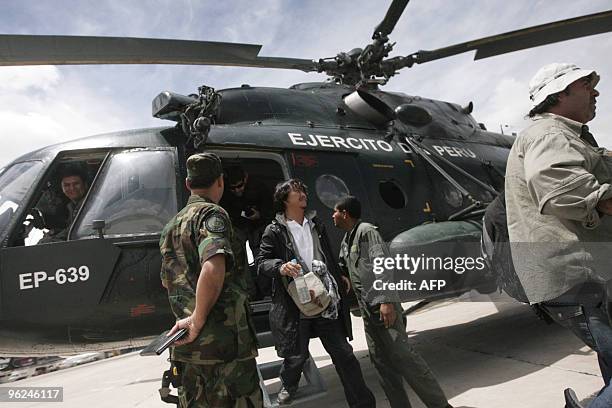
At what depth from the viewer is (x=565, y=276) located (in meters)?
1.80

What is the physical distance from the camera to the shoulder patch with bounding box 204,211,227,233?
213 centimetres

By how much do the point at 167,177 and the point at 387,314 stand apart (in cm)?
202

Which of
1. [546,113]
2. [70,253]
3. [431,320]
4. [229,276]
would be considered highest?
[70,253]

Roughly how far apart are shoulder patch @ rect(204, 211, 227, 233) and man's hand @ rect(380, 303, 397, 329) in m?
1.37

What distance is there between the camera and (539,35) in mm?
5469

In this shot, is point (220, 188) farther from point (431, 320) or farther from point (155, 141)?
point (431, 320)

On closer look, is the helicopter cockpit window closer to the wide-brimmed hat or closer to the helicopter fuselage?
the helicopter fuselage

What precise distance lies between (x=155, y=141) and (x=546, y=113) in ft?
9.79

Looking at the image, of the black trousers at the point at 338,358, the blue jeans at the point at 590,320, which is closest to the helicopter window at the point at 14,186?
the black trousers at the point at 338,358

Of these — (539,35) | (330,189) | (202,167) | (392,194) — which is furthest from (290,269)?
(539,35)

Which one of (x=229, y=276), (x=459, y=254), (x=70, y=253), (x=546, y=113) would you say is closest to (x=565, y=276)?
(x=546, y=113)

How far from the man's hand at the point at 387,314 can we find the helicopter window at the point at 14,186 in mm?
2700

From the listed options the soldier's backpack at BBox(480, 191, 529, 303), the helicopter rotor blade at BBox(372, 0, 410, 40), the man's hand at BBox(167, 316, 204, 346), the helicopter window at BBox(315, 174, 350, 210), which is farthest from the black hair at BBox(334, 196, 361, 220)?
the helicopter rotor blade at BBox(372, 0, 410, 40)

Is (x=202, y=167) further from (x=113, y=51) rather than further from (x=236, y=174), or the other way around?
(x=236, y=174)
